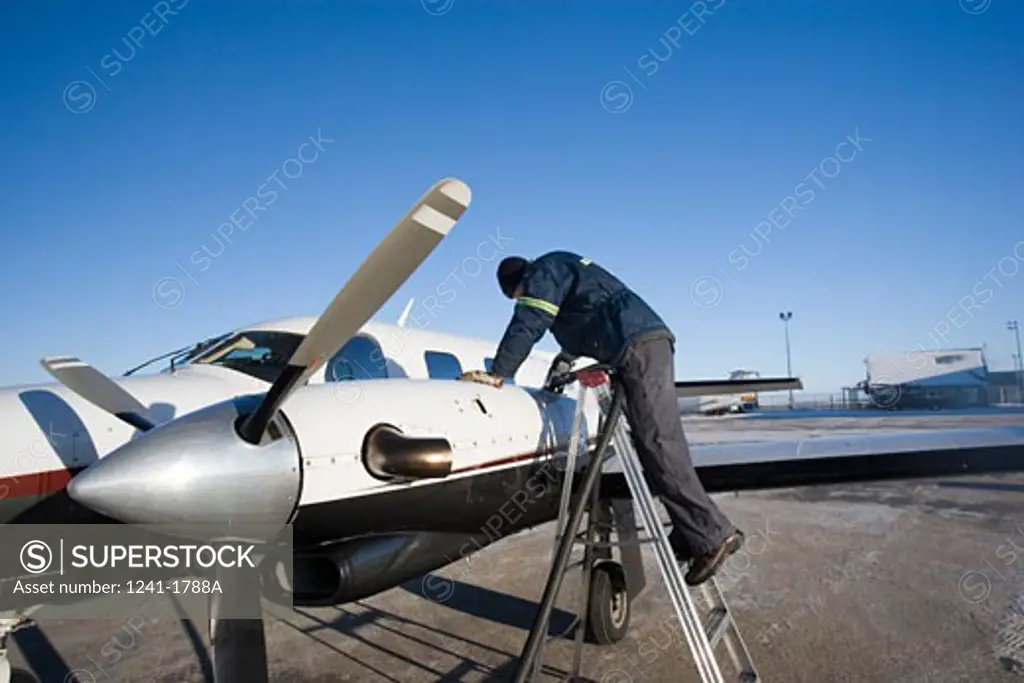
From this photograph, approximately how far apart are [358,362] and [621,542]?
2.89 meters

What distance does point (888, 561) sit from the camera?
25.6 feet

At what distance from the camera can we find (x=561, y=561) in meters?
2.98

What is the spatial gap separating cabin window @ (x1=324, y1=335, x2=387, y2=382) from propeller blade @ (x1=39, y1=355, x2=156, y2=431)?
157 centimetres

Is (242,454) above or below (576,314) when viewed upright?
below

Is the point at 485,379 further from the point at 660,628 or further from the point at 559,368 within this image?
the point at 660,628

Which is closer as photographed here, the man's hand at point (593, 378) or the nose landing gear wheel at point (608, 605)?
the man's hand at point (593, 378)

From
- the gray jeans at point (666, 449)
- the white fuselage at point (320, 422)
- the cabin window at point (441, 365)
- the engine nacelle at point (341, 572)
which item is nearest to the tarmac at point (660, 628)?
the engine nacelle at point (341, 572)

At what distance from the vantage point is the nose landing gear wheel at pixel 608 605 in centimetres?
545

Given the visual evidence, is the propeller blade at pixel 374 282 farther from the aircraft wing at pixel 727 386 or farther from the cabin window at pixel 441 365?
the aircraft wing at pixel 727 386

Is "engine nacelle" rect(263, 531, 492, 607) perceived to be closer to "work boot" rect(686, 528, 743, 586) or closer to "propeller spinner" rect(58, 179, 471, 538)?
"propeller spinner" rect(58, 179, 471, 538)

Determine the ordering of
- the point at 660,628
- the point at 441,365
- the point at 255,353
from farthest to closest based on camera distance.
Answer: the point at 441,365
the point at 660,628
the point at 255,353

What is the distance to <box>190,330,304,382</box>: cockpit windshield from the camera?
5.24 m

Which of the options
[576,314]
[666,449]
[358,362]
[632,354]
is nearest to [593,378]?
[632,354]

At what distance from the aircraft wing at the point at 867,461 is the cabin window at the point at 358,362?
2061mm
